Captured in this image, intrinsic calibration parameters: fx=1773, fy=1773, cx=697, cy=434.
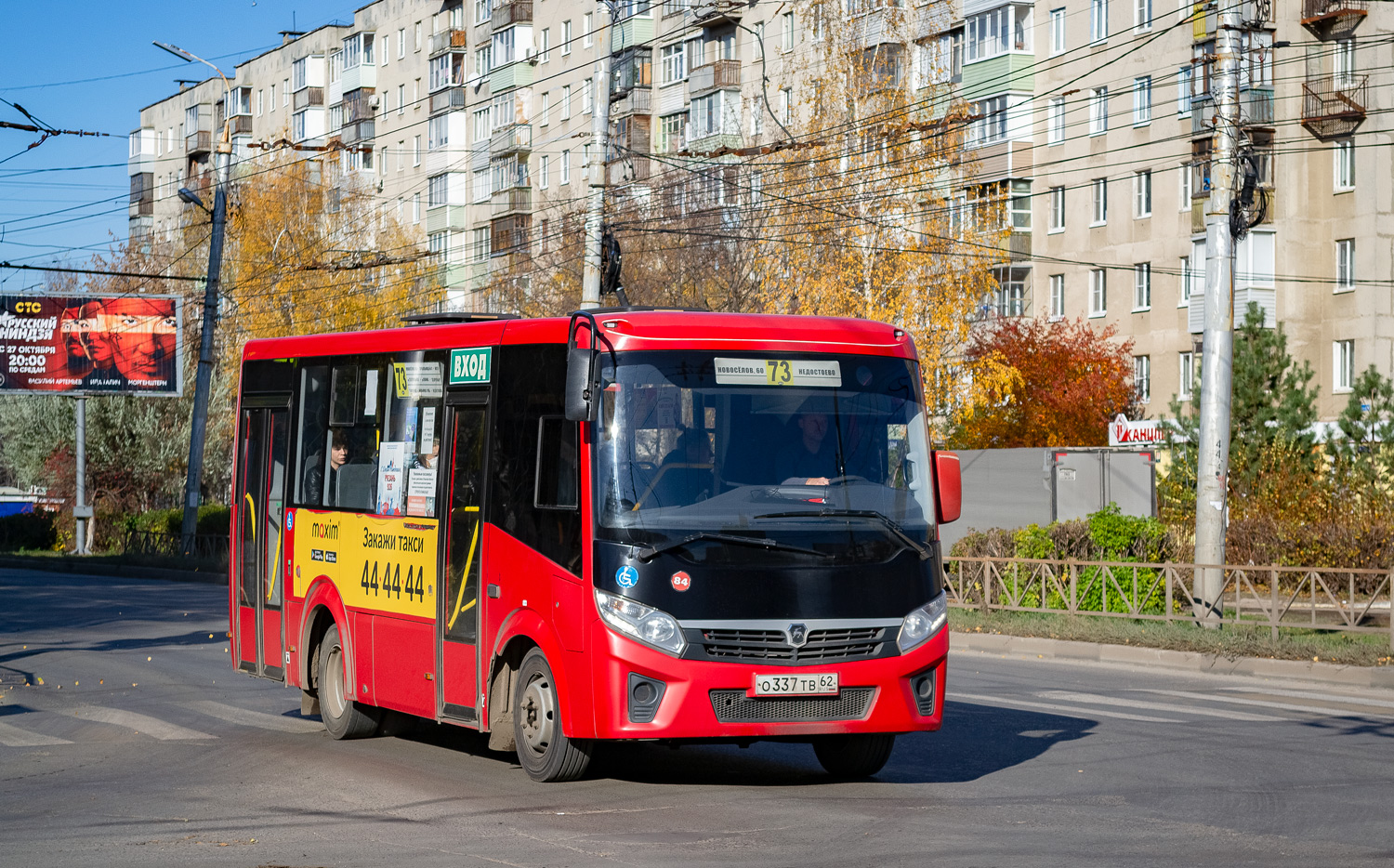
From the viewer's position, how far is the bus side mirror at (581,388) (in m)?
9.48

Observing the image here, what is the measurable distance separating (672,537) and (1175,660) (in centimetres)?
1135

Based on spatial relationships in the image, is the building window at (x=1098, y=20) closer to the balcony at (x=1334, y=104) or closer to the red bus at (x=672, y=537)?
the balcony at (x=1334, y=104)

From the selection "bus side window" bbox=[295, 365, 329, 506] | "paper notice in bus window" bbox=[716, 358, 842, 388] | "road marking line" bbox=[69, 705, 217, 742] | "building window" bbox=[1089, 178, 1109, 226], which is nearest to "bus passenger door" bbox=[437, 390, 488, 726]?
"paper notice in bus window" bbox=[716, 358, 842, 388]

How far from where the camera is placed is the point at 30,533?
5931 centimetres

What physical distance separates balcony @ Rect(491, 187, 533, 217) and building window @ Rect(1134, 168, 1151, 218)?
26297 mm

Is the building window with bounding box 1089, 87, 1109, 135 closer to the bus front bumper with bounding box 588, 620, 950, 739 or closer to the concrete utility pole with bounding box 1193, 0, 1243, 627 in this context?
the concrete utility pole with bounding box 1193, 0, 1243, 627

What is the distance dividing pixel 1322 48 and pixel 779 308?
17992 mm

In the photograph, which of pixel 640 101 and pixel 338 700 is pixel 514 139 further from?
pixel 338 700

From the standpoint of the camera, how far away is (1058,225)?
5547 centimetres

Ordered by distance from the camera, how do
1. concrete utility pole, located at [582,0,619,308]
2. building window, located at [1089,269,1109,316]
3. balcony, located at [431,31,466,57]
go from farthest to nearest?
balcony, located at [431,31,466,57] → building window, located at [1089,269,1109,316] → concrete utility pole, located at [582,0,619,308]

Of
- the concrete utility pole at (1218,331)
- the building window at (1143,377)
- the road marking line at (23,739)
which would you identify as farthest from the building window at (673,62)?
the road marking line at (23,739)

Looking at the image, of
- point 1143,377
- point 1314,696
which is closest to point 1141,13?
point 1143,377

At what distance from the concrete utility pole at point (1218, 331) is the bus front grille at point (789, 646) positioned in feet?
40.7

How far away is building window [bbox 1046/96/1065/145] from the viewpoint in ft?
180
